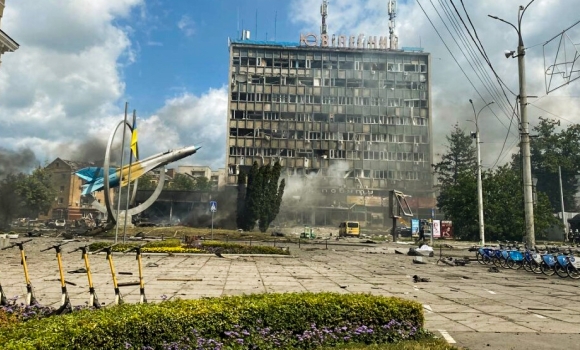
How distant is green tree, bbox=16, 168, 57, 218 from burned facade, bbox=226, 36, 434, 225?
114 feet

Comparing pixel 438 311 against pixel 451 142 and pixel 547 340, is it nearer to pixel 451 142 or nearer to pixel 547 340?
pixel 547 340

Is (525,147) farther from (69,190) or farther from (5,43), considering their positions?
(69,190)

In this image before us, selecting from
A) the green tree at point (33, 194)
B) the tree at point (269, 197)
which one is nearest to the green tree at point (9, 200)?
the green tree at point (33, 194)

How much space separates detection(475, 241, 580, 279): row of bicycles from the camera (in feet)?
55.1

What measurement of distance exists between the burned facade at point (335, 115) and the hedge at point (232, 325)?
85.6 metres

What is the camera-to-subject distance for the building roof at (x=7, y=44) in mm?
26069

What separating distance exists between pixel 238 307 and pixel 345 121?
95.5 m

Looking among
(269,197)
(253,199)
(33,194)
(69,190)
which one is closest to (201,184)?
(69,190)

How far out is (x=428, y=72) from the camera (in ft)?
332

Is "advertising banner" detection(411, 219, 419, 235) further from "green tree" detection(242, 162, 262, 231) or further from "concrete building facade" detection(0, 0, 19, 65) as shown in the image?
"concrete building facade" detection(0, 0, 19, 65)

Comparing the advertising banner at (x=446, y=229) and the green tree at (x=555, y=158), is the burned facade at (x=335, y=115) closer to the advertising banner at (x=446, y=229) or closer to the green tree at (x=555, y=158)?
the green tree at (x=555, y=158)

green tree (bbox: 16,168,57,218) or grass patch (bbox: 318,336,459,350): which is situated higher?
green tree (bbox: 16,168,57,218)

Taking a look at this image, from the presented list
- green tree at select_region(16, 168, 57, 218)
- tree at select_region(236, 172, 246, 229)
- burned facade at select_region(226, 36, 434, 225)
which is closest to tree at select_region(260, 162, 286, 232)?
tree at select_region(236, 172, 246, 229)

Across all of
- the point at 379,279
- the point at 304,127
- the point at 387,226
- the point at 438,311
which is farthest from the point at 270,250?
the point at 304,127
